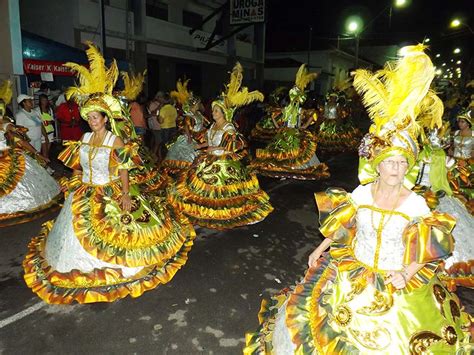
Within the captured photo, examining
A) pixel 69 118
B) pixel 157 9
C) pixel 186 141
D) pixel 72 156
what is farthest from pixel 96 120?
pixel 157 9

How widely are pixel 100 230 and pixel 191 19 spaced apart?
20.7 meters

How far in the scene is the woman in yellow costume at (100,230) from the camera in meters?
3.85

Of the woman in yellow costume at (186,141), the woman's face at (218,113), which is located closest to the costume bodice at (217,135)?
the woman's face at (218,113)

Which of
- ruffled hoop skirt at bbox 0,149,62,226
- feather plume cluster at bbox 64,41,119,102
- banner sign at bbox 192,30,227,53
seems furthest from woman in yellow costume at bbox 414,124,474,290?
banner sign at bbox 192,30,227,53

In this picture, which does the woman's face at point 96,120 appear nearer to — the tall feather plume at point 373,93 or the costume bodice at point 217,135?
the costume bodice at point 217,135

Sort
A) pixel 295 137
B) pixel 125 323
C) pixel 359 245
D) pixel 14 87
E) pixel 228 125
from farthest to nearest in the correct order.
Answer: pixel 14 87 → pixel 295 137 → pixel 228 125 → pixel 125 323 → pixel 359 245

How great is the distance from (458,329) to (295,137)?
281 inches

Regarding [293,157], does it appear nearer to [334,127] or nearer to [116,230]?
[334,127]

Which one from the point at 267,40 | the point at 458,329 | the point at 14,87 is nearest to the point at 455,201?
the point at 458,329

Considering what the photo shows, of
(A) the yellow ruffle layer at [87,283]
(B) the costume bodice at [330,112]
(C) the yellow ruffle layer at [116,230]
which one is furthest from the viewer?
(B) the costume bodice at [330,112]

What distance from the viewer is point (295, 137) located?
30.6 ft

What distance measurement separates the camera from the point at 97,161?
13.5 ft

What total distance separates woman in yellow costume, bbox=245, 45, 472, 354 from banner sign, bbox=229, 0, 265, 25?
58.0 feet

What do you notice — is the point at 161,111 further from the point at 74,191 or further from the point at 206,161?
the point at 74,191
